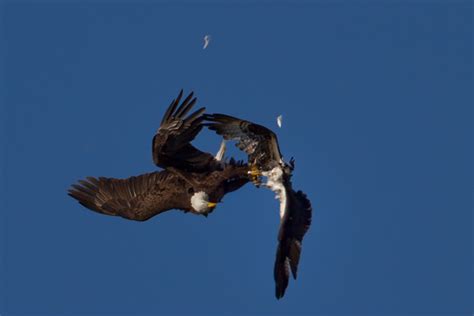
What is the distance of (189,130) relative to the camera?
17.1 metres

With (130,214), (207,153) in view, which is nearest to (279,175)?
(207,153)

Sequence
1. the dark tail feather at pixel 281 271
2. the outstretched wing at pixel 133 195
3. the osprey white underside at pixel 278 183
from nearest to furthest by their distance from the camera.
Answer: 1. the dark tail feather at pixel 281 271
2. the osprey white underside at pixel 278 183
3. the outstretched wing at pixel 133 195

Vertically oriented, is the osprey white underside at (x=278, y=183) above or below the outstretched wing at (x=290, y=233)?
above

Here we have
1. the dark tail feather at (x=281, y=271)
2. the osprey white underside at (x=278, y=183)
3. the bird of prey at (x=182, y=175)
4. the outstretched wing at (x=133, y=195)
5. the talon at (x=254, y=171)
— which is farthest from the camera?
the outstretched wing at (x=133, y=195)

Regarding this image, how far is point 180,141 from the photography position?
1719cm

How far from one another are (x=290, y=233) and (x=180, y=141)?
6.96 feet

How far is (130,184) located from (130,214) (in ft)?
1.83

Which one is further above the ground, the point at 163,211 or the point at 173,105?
the point at 173,105

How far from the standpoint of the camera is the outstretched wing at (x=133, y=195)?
17.5m

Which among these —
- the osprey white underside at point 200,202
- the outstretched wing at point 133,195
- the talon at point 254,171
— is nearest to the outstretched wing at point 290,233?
the talon at point 254,171

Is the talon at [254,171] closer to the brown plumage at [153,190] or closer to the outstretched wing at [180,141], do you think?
the brown plumage at [153,190]

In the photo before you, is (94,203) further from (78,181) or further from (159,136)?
(159,136)

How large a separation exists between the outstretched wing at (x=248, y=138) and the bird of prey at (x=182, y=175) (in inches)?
17.0

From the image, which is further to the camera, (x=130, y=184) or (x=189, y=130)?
(x=130, y=184)
